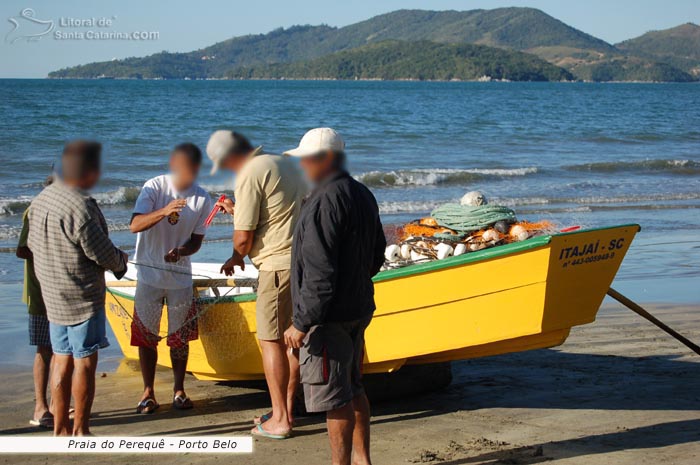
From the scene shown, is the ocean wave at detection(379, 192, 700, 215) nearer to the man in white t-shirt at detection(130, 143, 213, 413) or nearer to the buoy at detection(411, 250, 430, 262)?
the buoy at detection(411, 250, 430, 262)

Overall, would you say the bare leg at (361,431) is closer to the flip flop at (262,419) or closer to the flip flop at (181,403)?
the flip flop at (262,419)

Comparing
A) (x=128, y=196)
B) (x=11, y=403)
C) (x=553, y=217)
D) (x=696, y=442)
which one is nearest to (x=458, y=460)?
(x=696, y=442)

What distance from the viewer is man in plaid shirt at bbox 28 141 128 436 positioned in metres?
4.80

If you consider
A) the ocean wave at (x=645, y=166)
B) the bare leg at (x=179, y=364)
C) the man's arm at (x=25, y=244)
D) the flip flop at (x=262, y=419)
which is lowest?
the ocean wave at (x=645, y=166)

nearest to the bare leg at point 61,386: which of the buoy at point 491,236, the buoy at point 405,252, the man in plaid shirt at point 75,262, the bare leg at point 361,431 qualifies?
the man in plaid shirt at point 75,262

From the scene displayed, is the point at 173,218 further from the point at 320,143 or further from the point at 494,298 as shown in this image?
the point at 494,298

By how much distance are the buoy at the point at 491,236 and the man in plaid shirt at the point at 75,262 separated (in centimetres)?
231

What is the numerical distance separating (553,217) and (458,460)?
35.9 ft

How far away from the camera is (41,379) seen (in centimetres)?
573

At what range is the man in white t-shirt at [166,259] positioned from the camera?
221 inches

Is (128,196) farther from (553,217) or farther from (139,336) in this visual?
(139,336)

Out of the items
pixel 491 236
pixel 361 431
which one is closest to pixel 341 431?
pixel 361 431

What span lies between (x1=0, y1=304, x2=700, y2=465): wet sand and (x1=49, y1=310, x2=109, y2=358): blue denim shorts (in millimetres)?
613

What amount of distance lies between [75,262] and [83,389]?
73cm
